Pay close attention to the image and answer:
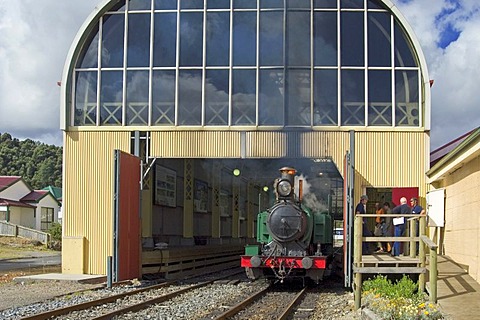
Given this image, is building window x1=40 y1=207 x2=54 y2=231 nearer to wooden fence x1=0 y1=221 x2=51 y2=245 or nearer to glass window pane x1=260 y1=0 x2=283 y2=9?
wooden fence x1=0 y1=221 x2=51 y2=245

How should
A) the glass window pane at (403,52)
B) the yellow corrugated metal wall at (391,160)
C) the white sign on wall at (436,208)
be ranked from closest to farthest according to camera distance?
1. the white sign on wall at (436,208)
2. the yellow corrugated metal wall at (391,160)
3. the glass window pane at (403,52)

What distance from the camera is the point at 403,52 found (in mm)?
19141

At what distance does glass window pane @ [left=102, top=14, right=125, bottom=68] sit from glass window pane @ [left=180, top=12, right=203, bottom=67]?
6.01 ft

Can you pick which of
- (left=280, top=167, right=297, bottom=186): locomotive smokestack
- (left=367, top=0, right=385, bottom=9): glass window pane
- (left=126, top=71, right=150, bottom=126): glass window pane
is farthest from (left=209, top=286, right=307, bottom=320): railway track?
(left=367, top=0, right=385, bottom=9): glass window pane

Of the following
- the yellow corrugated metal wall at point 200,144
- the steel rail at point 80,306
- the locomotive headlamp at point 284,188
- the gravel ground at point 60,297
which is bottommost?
the gravel ground at point 60,297

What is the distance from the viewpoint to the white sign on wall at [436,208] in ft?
55.0

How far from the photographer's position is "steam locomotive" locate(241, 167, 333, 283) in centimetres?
1642

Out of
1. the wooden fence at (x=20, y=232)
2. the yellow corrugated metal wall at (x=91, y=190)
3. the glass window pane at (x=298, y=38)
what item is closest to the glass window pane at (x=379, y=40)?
the glass window pane at (x=298, y=38)

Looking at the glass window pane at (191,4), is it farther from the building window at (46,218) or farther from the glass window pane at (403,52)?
the building window at (46,218)

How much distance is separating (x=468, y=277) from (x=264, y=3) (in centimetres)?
997

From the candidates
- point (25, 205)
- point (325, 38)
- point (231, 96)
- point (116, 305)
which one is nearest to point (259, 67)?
point (231, 96)

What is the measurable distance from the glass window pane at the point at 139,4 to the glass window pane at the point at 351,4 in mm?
5628

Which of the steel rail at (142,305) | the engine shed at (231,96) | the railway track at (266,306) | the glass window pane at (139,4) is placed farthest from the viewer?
the glass window pane at (139,4)

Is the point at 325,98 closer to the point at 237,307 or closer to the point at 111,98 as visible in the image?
the point at 111,98
